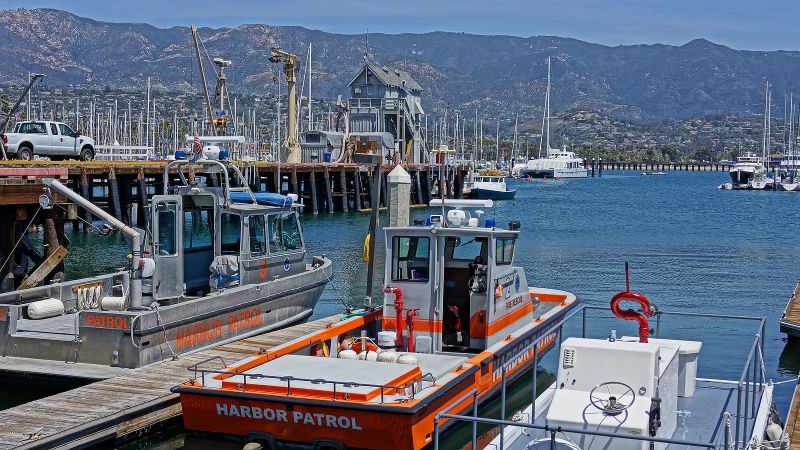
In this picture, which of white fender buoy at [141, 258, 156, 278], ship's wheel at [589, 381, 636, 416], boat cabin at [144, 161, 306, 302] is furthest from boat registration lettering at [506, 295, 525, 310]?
white fender buoy at [141, 258, 156, 278]

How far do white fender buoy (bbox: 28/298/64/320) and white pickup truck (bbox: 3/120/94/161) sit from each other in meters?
25.8

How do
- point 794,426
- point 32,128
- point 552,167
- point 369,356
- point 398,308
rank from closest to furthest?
point 794,426, point 369,356, point 398,308, point 32,128, point 552,167

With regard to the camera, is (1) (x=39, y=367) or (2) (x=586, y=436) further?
(1) (x=39, y=367)

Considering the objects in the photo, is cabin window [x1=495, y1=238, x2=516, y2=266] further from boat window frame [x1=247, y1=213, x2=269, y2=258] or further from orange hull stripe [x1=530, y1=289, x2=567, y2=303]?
boat window frame [x1=247, y1=213, x2=269, y2=258]

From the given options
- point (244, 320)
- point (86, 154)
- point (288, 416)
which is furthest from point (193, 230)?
point (86, 154)

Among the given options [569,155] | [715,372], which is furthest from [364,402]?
[569,155]

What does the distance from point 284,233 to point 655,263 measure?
1966 cm

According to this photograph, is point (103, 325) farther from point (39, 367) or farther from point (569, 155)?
point (569, 155)

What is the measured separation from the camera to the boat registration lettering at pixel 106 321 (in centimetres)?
1460

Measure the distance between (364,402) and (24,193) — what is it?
1138cm

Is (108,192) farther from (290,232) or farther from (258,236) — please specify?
(258,236)

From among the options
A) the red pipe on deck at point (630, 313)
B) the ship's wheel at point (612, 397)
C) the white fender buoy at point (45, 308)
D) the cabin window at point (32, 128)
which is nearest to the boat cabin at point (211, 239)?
the white fender buoy at point (45, 308)

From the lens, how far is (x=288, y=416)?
1148 cm

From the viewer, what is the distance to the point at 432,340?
47.5ft
